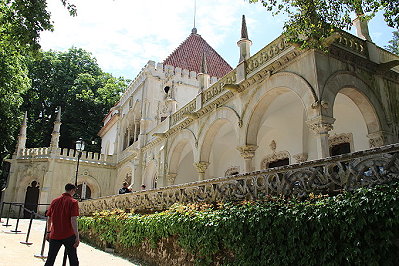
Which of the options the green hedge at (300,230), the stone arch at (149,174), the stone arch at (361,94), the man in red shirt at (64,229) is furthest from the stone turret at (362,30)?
the stone arch at (149,174)

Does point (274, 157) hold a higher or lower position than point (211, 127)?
lower

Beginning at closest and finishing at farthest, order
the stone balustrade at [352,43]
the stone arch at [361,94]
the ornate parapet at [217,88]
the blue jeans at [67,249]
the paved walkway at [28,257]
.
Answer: the blue jeans at [67,249] < the paved walkway at [28,257] < the stone arch at [361,94] < the stone balustrade at [352,43] < the ornate parapet at [217,88]

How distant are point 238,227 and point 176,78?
18.9 metres

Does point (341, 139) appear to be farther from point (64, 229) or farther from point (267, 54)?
point (64, 229)

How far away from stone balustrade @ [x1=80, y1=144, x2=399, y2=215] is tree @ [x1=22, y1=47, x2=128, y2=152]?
107 ft

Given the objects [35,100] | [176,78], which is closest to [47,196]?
[176,78]

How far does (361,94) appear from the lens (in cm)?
997

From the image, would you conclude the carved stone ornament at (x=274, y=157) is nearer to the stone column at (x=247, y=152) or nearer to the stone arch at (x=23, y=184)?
the stone column at (x=247, y=152)

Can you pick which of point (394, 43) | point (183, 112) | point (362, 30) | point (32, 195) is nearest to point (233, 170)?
point (183, 112)

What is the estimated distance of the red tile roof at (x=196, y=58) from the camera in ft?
85.1

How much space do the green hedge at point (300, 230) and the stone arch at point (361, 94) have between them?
5.03 meters

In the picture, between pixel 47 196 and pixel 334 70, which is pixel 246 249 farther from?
pixel 47 196

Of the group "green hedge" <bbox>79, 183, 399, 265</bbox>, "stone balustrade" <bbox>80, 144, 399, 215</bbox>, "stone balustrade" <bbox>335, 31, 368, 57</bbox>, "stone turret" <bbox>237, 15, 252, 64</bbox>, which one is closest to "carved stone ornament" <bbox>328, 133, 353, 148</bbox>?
"stone balustrade" <bbox>335, 31, 368, 57</bbox>

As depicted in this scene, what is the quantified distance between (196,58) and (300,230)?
23938 millimetres
